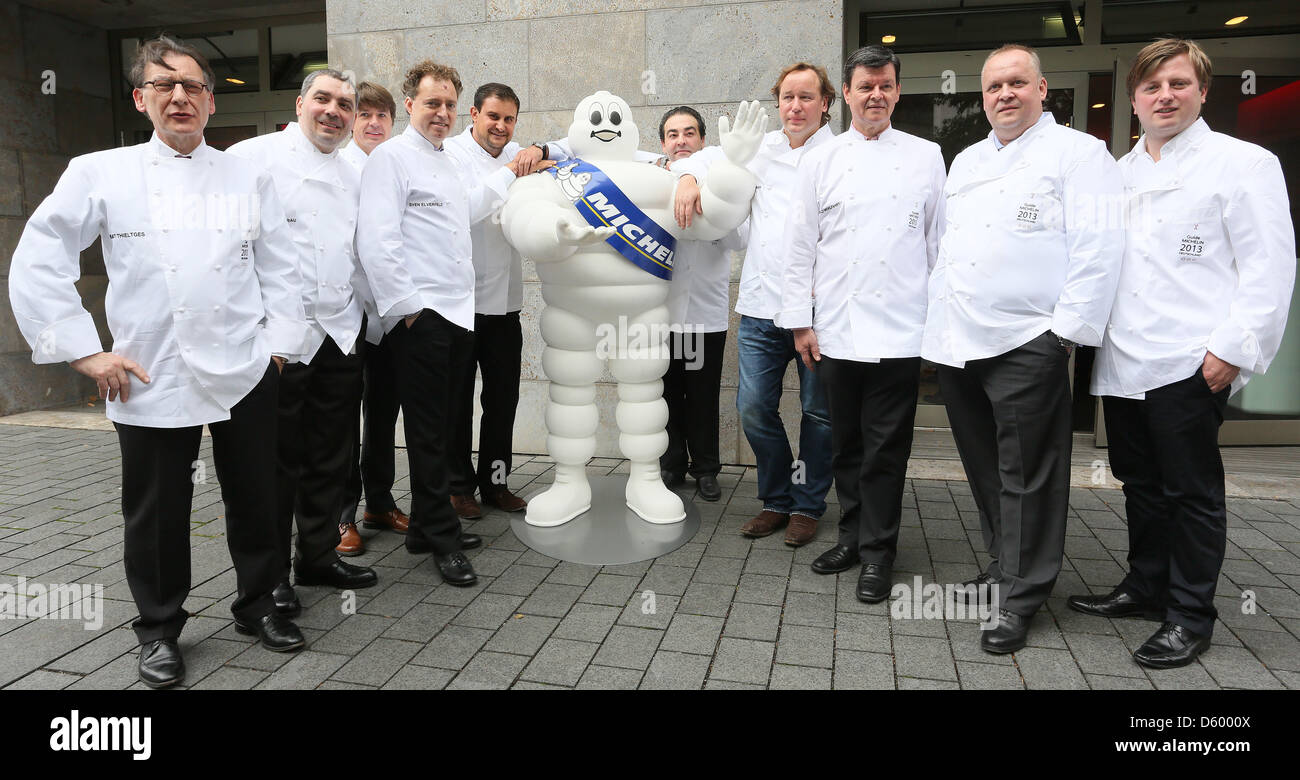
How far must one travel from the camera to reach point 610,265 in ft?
13.4

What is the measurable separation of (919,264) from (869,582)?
1.36 m

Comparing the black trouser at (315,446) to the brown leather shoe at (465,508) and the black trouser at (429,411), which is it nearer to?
the black trouser at (429,411)

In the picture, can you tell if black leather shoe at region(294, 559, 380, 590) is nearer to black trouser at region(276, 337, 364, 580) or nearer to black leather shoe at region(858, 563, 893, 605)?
black trouser at region(276, 337, 364, 580)

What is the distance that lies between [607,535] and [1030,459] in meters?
2.02

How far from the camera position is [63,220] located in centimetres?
276

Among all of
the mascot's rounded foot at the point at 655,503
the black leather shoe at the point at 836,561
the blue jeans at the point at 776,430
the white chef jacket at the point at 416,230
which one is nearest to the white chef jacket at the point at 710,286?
the blue jeans at the point at 776,430

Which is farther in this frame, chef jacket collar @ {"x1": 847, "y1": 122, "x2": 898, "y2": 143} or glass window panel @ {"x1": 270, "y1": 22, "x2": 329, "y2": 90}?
glass window panel @ {"x1": 270, "y1": 22, "x2": 329, "y2": 90}

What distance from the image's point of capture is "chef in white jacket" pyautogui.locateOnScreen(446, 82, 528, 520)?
4465 mm

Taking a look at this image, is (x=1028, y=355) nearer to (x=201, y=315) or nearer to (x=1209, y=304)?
(x=1209, y=304)

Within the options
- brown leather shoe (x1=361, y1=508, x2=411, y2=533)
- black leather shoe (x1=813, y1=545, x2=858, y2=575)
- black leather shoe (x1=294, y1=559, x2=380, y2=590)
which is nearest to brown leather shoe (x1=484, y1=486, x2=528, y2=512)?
brown leather shoe (x1=361, y1=508, x2=411, y2=533)

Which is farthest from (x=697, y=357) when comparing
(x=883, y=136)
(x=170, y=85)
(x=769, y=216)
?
(x=170, y=85)

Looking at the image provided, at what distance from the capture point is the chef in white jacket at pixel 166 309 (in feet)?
9.10

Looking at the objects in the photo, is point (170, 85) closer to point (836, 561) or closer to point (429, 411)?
point (429, 411)

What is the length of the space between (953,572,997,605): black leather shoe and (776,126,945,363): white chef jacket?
1.03 meters
